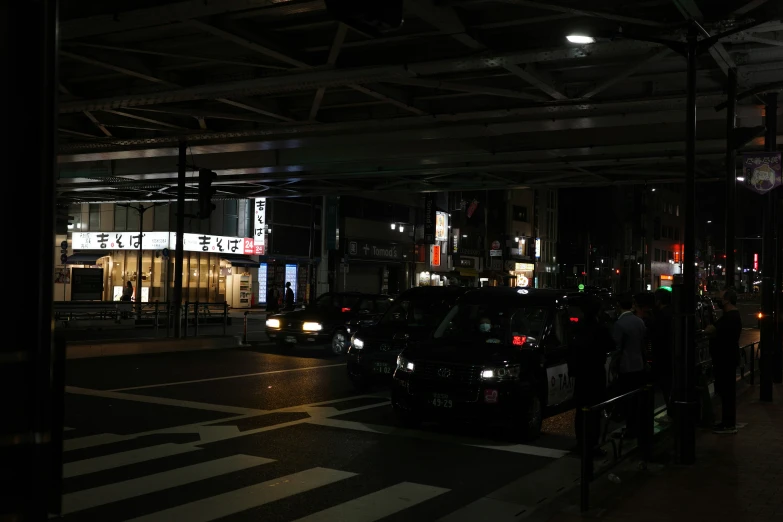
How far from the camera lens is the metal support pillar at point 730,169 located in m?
14.8

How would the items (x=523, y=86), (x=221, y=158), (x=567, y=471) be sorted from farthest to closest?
(x=221, y=158), (x=523, y=86), (x=567, y=471)

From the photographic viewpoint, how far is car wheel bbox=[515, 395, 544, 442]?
10.6m

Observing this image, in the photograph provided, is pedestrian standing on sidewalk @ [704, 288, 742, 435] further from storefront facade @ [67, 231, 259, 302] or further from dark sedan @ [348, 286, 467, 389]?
storefront facade @ [67, 231, 259, 302]

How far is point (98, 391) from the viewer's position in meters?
14.7

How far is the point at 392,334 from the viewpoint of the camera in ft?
47.6

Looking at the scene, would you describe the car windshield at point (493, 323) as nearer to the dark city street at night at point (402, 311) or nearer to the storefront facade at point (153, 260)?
the dark city street at night at point (402, 311)

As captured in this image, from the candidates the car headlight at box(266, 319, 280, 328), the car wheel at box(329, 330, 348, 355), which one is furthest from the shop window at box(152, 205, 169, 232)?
the car wheel at box(329, 330, 348, 355)

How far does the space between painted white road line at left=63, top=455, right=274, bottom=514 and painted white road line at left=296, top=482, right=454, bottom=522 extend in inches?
67.6

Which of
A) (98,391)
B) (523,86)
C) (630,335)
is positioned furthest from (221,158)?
(630,335)

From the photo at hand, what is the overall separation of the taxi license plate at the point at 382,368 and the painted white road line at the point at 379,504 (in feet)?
18.6

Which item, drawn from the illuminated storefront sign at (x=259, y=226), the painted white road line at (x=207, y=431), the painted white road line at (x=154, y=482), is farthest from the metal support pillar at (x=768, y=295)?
the illuminated storefront sign at (x=259, y=226)

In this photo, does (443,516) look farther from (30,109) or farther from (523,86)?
(523,86)

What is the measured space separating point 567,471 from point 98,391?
9.20 metres

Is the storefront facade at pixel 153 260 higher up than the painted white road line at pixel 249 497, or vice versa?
the storefront facade at pixel 153 260
